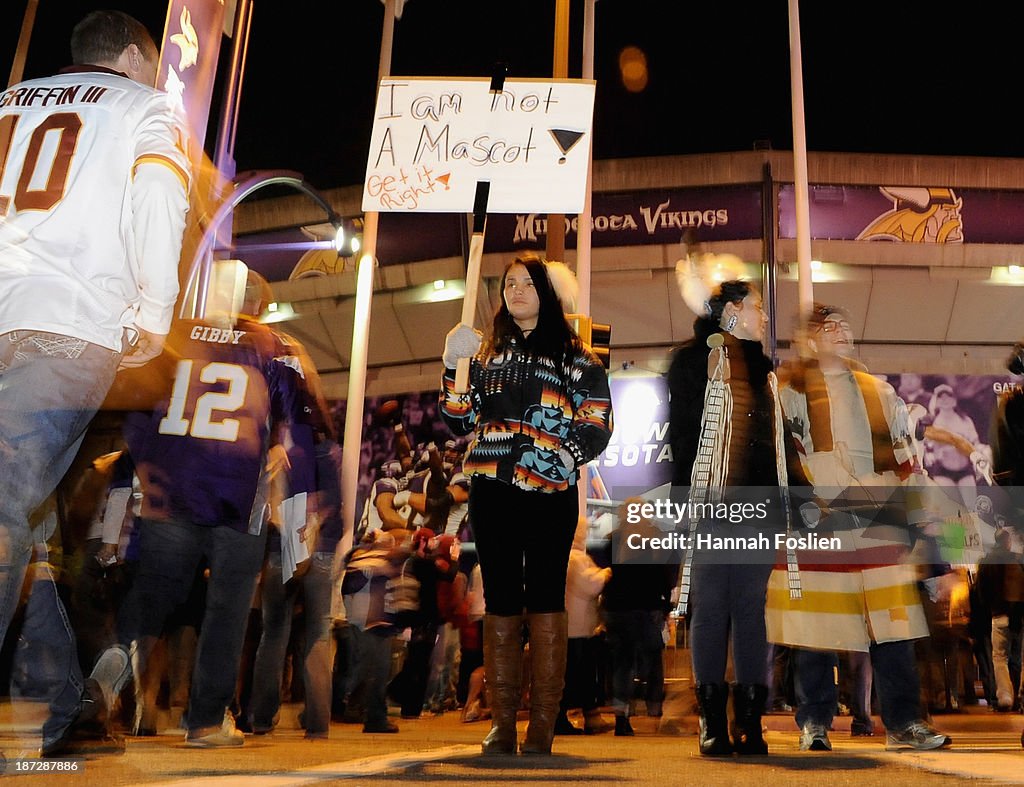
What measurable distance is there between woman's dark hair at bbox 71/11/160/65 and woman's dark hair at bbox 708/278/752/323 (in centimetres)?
253

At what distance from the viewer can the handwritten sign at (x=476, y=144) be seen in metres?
4.91

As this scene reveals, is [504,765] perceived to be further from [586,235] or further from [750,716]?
[586,235]

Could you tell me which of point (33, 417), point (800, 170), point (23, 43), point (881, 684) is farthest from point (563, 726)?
point (23, 43)

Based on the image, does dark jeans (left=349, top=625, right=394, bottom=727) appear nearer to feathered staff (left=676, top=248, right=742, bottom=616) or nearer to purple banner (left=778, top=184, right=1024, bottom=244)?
feathered staff (left=676, top=248, right=742, bottom=616)

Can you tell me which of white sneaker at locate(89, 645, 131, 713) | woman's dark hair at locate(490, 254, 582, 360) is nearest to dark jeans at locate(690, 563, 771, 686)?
woman's dark hair at locate(490, 254, 582, 360)

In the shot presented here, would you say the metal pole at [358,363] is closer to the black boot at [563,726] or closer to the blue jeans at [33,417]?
the black boot at [563,726]

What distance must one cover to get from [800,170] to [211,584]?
38.3ft

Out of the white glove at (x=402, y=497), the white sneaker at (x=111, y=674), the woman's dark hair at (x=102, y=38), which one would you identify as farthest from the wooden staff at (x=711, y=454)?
the white glove at (x=402, y=497)

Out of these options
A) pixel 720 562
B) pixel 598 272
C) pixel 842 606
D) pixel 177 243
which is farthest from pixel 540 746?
pixel 598 272

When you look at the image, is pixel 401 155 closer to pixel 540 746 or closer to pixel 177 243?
pixel 177 243

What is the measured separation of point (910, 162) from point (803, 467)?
11.9 metres

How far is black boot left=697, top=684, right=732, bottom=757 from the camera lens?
4.26m

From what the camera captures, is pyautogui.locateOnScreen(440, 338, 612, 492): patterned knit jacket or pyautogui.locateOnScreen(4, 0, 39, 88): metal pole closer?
pyautogui.locateOnScreen(440, 338, 612, 492): patterned knit jacket

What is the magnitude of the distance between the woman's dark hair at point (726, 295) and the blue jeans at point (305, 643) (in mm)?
2173
